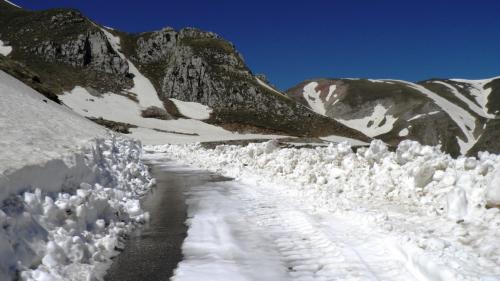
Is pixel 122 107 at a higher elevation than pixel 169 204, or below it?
higher

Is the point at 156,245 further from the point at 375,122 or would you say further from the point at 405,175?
the point at 375,122

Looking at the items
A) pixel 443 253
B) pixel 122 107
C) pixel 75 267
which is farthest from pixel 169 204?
pixel 122 107

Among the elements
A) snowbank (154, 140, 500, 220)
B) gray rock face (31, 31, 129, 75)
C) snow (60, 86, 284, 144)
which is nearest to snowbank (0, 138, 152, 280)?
snowbank (154, 140, 500, 220)

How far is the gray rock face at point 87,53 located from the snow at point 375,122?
69.4 meters

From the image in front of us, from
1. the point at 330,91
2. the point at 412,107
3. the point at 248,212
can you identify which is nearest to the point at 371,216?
the point at 248,212

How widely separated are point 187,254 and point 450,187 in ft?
19.0

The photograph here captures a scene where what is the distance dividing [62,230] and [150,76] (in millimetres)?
110831

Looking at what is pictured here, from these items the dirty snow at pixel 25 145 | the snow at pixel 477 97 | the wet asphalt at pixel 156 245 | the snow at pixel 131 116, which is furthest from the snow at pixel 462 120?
the dirty snow at pixel 25 145

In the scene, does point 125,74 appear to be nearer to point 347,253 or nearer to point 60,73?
point 60,73

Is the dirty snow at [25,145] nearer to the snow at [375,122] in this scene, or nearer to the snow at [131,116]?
the snow at [131,116]

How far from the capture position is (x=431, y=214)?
9.12m

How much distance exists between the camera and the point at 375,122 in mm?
139250

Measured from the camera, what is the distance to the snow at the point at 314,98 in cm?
16062

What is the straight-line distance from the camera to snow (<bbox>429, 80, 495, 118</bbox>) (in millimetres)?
136837
